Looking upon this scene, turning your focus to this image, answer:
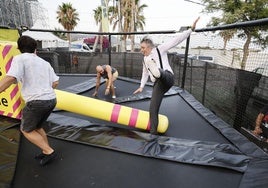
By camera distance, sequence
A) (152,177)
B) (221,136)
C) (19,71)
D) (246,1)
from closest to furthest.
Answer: (19,71)
(152,177)
(221,136)
(246,1)

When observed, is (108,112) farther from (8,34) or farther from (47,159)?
(8,34)

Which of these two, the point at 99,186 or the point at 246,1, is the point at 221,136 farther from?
the point at 246,1

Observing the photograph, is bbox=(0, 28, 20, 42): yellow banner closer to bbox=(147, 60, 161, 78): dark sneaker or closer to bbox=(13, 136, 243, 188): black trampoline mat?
bbox=(13, 136, 243, 188): black trampoline mat

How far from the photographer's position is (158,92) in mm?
2574

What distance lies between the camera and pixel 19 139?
2420mm

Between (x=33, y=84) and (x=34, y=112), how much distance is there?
258 mm

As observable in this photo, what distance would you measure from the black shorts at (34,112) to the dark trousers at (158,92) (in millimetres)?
1205

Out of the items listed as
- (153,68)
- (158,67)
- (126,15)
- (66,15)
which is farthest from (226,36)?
(66,15)

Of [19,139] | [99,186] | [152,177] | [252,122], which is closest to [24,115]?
[19,139]

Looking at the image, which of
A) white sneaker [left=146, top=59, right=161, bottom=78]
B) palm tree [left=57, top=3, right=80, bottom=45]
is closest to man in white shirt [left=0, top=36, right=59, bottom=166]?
white sneaker [left=146, top=59, right=161, bottom=78]

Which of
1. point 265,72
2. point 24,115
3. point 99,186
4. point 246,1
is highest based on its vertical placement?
point 246,1

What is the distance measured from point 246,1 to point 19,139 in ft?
32.3

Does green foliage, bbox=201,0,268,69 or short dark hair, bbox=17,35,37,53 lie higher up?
green foliage, bbox=201,0,268,69

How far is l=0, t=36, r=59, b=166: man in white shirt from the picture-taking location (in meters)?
1.74
